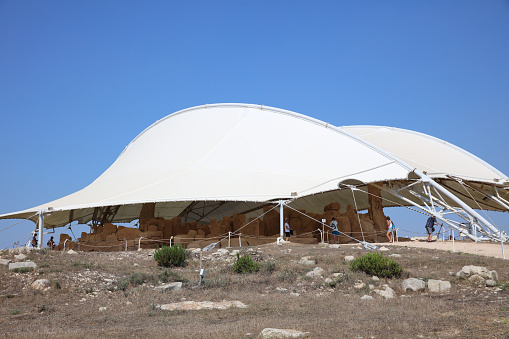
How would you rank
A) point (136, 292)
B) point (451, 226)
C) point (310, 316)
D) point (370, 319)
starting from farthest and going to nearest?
point (451, 226) → point (136, 292) → point (310, 316) → point (370, 319)

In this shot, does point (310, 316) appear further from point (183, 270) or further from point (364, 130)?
point (364, 130)

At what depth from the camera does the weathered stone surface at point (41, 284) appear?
12.5 meters

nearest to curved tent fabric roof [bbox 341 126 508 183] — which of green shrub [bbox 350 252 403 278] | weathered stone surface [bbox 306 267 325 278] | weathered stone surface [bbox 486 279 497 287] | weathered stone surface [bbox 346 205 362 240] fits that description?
weathered stone surface [bbox 346 205 362 240]

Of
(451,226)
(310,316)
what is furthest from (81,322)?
(451,226)

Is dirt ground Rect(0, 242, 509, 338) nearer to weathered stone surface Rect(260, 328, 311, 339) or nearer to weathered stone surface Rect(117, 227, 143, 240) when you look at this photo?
weathered stone surface Rect(260, 328, 311, 339)

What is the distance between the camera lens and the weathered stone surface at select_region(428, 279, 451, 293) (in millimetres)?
11461

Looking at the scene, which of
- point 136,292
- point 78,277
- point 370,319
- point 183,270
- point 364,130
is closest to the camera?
Result: point 370,319

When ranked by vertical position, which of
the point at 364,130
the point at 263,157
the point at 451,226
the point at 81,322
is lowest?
the point at 81,322

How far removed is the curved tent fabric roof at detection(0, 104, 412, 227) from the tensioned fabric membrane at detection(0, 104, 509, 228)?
0.05 m

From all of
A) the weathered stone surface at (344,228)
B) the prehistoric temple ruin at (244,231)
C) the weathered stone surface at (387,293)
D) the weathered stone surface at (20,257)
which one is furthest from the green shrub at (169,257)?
the weathered stone surface at (344,228)

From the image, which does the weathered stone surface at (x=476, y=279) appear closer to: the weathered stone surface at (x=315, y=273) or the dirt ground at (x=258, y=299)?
the dirt ground at (x=258, y=299)

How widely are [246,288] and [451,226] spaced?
10721 mm

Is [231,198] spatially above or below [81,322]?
above

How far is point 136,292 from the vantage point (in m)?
12.2
